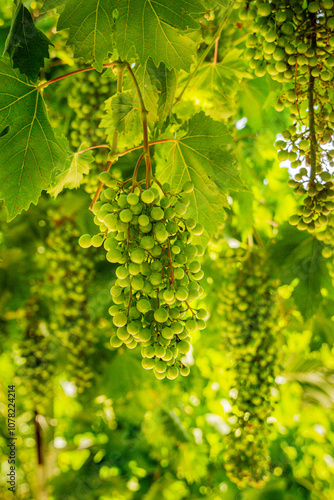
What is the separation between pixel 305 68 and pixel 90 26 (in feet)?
1.92

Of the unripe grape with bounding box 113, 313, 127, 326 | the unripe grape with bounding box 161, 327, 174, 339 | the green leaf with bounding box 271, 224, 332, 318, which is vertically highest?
the unripe grape with bounding box 161, 327, 174, 339

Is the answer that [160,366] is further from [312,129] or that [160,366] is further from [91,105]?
[91,105]

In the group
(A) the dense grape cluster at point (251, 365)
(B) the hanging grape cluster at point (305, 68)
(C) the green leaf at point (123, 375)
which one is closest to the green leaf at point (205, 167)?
(B) the hanging grape cluster at point (305, 68)

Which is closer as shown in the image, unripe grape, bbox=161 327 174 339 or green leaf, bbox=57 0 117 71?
unripe grape, bbox=161 327 174 339

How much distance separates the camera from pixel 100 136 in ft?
5.91

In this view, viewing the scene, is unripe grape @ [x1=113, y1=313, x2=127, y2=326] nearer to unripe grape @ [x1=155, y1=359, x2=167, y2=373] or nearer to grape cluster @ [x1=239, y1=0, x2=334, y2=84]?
unripe grape @ [x1=155, y1=359, x2=167, y2=373]

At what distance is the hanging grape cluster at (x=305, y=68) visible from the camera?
101 centimetres

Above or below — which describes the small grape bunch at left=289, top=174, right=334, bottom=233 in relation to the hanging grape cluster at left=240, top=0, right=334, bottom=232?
below

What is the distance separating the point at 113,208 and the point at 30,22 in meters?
0.59

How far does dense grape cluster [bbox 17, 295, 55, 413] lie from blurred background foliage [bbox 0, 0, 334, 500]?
0.04 feet

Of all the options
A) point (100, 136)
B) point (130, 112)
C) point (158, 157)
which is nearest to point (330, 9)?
point (130, 112)

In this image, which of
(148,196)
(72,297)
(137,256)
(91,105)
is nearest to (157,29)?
(148,196)

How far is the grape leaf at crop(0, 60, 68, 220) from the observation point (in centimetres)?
108

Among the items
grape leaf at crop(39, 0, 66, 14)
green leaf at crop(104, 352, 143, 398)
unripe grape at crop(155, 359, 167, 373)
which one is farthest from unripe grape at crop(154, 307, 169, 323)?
green leaf at crop(104, 352, 143, 398)
